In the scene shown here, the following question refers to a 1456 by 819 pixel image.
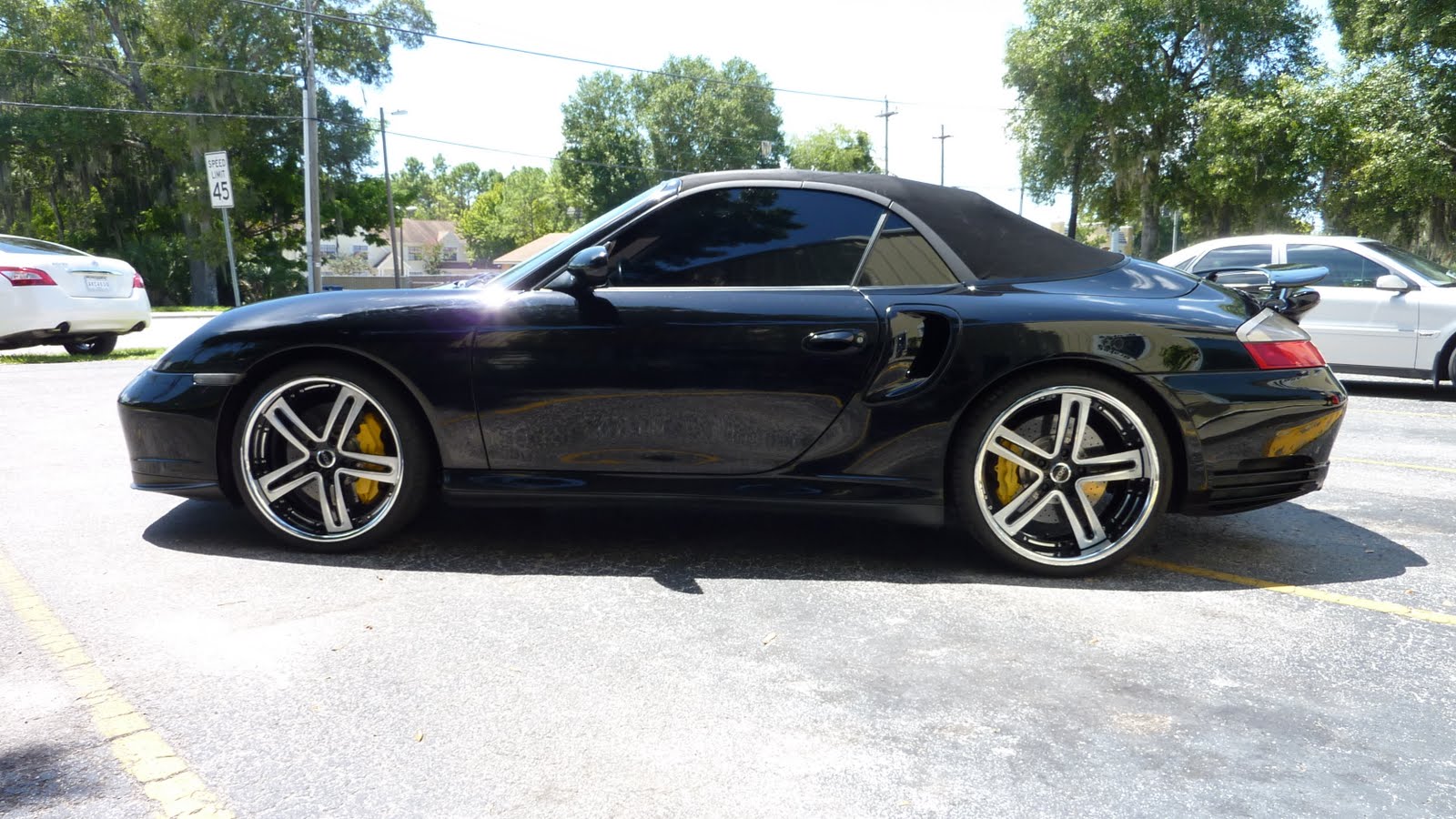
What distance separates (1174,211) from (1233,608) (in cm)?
3758

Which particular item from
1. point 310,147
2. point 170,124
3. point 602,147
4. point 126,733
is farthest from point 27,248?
point 602,147

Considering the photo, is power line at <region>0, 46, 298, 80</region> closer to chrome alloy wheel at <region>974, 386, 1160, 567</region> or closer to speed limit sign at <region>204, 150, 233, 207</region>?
speed limit sign at <region>204, 150, 233, 207</region>

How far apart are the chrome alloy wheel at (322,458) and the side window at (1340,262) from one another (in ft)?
27.5

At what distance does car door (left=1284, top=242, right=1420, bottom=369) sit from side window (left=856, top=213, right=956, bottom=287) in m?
6.86

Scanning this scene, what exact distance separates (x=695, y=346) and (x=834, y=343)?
1.54 feet

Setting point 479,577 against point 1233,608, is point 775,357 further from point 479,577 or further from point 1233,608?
point 1233,608

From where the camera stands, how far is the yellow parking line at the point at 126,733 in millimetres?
1956

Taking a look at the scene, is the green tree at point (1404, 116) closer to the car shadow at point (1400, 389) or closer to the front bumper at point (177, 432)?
the car shadow at point (1400, 389)

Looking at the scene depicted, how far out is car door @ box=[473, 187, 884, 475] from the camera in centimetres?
335

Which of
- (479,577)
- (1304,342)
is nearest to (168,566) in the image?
(479,577)

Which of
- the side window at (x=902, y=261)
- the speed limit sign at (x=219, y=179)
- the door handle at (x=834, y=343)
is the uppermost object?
the speed limit sign at (x=219, y=179)

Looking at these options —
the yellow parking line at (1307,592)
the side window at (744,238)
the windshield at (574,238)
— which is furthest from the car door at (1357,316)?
the windshield at (574,238)

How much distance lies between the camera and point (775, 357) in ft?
10.9

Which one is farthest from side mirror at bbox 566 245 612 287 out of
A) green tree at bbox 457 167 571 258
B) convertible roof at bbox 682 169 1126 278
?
green tree at bbox 457 167 571 258
